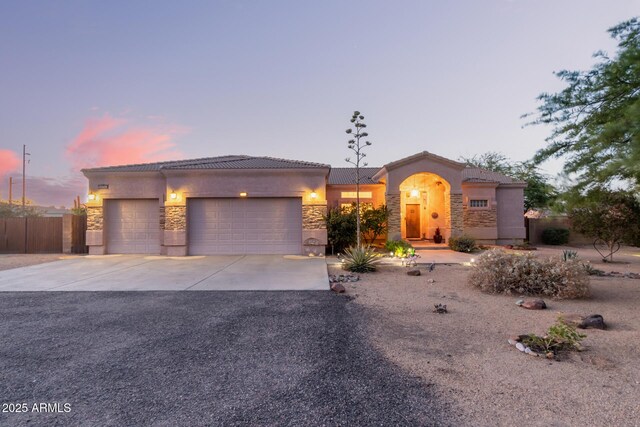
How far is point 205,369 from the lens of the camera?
3213 mm

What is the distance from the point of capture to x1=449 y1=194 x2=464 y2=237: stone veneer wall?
15422mm

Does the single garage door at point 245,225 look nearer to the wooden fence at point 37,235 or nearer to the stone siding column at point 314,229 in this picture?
the stone siding column at point 314,229

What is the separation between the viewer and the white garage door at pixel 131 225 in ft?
46.4

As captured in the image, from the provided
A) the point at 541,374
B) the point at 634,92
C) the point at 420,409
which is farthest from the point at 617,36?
the point at 420,409

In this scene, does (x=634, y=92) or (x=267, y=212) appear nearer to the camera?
(x=634, y=92)

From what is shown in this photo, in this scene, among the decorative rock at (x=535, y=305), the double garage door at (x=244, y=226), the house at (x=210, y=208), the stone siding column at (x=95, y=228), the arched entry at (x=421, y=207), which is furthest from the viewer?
the arched entry at (x=421, y=207)

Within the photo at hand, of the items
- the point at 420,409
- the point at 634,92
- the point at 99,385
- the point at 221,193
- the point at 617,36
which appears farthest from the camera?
the point at 221,193

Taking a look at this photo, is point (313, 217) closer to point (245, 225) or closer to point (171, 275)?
point (245, 225)

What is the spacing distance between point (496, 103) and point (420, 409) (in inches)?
677

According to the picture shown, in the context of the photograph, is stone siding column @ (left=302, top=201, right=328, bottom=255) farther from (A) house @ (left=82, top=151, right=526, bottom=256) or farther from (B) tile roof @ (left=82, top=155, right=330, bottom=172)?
(B) tile roof @ (left=82, top=155, right=330, bottom=172)

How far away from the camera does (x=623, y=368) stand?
3.18m

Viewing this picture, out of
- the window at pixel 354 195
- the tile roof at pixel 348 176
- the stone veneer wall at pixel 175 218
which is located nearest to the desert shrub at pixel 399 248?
the window at pixel 354 195

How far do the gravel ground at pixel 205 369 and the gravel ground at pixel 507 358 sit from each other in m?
0.33

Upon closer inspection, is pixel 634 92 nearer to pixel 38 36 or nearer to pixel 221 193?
pixel 221 193
